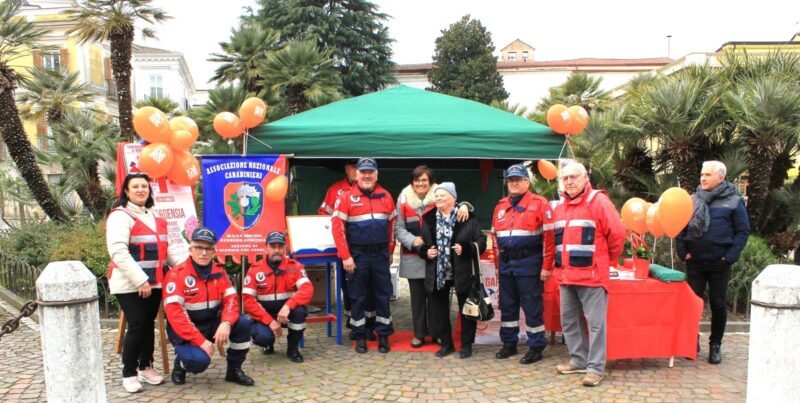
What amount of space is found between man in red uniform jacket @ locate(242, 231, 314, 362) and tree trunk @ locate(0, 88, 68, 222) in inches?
246

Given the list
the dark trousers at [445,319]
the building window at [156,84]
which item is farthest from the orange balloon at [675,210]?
the building window at [156,84]

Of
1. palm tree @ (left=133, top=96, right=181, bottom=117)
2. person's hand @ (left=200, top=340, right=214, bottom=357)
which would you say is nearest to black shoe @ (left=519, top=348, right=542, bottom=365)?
person's hand @ (left=200, top=340, right=214, bottom=357)

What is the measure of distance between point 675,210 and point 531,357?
1749mm

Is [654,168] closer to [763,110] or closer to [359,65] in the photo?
[763,110]

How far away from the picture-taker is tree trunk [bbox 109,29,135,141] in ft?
32.3

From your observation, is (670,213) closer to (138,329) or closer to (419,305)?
(419,305)

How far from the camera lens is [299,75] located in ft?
40.4

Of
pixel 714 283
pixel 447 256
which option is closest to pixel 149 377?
pixel 447 256

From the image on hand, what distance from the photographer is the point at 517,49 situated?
183ft

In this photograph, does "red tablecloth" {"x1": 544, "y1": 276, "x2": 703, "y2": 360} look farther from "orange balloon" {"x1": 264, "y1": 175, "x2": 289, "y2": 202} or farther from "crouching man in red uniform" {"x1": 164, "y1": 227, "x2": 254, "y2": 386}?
"orange balloon" {"x1": 264, "y1": 175, "x2": 289, "y2": 202}

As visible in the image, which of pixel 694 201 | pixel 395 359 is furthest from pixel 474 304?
pixel 694 201

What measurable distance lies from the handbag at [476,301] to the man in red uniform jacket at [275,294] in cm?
140

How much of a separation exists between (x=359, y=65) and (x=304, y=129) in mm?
18430

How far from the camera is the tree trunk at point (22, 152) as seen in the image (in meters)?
8.70
